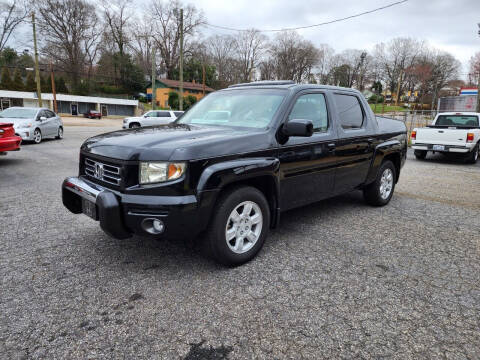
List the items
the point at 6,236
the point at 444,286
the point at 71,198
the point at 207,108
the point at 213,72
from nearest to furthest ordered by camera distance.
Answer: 1. the point at 444,286
2. the point at 71,198
3. the point at 6,236
4. the point at 207,108
5. the point at 213,72

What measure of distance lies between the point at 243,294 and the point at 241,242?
0.55 meters

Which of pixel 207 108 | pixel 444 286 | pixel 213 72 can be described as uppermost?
pixel 213 72

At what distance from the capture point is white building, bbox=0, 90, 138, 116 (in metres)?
44.2

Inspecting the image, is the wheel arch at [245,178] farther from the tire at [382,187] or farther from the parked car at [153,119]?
the parked car at [153,119]

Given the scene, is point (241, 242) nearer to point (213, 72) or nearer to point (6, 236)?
point (6, 236)

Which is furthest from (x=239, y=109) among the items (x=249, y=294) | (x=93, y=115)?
(x=93, y=115)

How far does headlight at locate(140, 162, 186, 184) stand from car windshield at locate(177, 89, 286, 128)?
113 centimetres

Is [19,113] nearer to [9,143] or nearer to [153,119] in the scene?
[9,143]

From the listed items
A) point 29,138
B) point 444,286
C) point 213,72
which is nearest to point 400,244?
point 444,286

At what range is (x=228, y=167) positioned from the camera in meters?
2.85

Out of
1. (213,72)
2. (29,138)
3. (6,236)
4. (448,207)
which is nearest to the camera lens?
(6,236)

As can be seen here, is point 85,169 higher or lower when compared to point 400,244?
higher

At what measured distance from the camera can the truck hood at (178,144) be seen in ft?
8.93

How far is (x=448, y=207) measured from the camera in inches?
220
